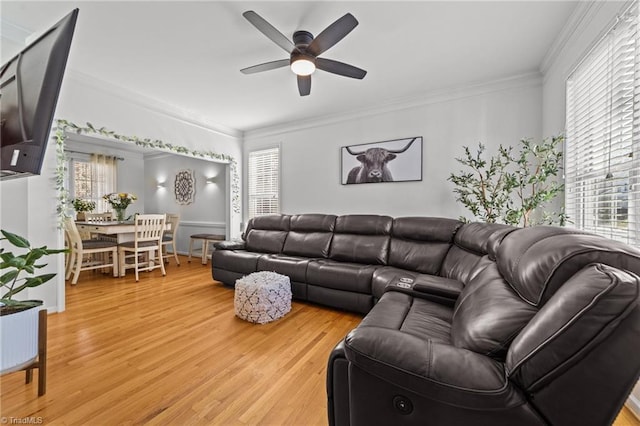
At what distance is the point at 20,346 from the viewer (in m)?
1.40

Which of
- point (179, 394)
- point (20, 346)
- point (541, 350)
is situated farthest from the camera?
point (179, 394)

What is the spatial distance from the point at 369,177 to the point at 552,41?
2326 mm

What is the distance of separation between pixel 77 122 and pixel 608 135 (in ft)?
15.8

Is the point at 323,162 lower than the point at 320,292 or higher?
higher

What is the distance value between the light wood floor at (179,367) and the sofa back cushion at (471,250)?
0.98 metres

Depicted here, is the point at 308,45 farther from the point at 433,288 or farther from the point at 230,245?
the point at 230,245

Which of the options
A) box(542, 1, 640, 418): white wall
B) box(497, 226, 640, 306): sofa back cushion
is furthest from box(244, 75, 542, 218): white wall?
box(497, 226, 640, 306): sofa back cushion

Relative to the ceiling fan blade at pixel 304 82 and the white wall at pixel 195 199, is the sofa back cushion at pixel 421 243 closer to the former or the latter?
the ceiling fan blade at pixel 304 82

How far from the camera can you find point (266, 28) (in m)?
1.91

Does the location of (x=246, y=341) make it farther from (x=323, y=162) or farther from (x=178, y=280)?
(x=323, y=162)

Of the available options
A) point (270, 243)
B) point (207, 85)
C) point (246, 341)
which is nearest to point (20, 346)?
point (246, 341)

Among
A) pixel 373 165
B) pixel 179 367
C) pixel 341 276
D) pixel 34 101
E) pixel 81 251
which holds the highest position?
pixel 373 165

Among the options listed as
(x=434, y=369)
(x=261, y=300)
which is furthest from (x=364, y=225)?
(x=434, y=369)

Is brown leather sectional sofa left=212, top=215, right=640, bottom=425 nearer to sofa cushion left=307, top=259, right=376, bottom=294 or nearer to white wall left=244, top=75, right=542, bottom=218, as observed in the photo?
sofa cushion left=307, top=259, right=376, bottom=294
